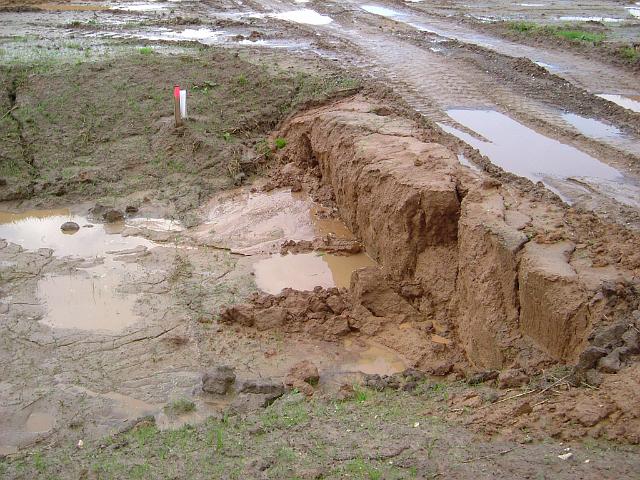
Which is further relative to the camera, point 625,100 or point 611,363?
point 625,100

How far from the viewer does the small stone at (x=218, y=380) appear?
7188 mm

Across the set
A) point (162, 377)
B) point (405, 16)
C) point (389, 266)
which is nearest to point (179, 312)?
point (162, 377)

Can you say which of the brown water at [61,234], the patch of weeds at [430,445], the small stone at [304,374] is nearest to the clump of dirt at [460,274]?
the patch of weeds at [430,445]

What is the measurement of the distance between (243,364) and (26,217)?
18.9 ft

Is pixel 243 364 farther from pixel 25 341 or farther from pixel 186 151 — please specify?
pixel 186 151

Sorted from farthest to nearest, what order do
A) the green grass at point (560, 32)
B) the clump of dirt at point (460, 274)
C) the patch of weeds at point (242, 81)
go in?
1. the green grass at point (560, 32)
2. the patch of weeds at point (242, 81)
3. the clump of dirt at point (460, 274)

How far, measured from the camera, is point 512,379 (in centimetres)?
593

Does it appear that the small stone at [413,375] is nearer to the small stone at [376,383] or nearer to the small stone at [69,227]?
the small stone at [376,383]

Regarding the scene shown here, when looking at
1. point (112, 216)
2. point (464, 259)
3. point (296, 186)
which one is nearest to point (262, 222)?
point (296, 186)

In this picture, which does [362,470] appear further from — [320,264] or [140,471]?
[320,264]

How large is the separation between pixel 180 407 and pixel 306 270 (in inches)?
130

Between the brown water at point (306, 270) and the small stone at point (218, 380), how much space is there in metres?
2.12

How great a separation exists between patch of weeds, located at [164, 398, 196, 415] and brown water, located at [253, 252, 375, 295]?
8.28ft

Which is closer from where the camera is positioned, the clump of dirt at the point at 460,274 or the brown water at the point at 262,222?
the clump of dirt at the point at 460,274
